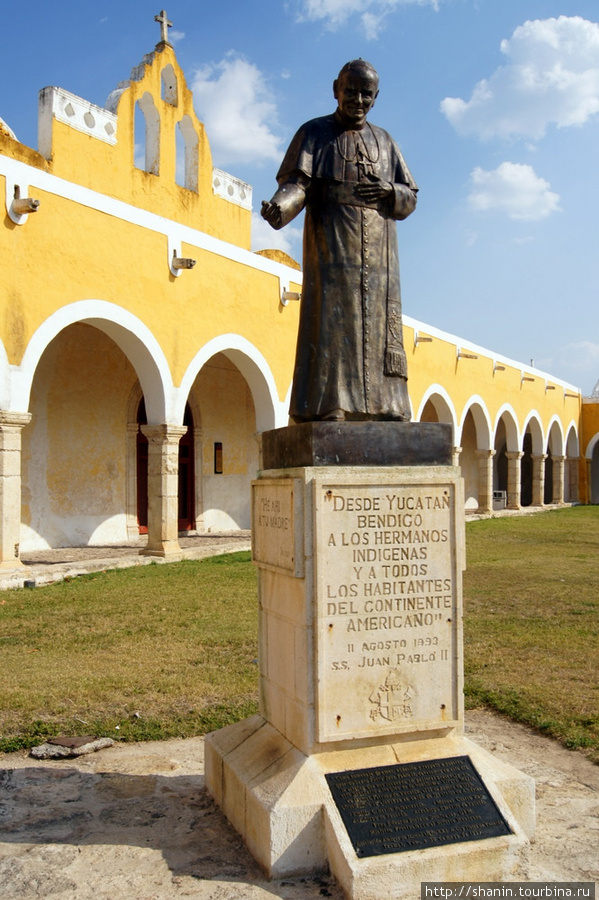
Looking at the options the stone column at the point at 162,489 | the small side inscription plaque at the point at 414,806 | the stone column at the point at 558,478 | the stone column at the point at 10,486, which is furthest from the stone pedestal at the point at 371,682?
the stone column at the point at 558,478

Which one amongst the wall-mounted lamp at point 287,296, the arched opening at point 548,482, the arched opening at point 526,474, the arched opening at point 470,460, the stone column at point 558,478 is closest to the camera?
the wall-mounted lamp at point 287,296

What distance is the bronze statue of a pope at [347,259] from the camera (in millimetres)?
3148

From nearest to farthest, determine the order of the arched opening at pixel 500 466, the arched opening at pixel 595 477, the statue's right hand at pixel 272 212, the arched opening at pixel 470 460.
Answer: the statue's right hand at pixel 272 212
the arched opening at pixel 470 460
the arched opening at pixel 500 466
the arched opening at pixel 595 477

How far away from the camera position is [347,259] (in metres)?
3.18

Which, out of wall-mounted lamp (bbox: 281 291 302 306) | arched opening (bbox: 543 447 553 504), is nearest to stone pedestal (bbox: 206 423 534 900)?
wall-mounted lamp (bbox: 281 291 302 306)

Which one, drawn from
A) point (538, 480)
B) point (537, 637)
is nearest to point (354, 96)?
point (537, 637)

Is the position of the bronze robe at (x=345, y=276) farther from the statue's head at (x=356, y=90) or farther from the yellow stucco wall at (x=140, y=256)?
the yellow stucco wall at (x=140, y=256)

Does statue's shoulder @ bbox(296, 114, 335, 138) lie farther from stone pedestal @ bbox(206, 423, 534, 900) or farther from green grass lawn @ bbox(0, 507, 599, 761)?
green grass lawn @ bbox(0, 507, 599, 761)

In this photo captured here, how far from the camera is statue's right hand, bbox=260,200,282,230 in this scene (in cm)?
314

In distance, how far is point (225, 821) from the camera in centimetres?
314

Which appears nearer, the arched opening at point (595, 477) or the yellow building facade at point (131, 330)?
the yellow building facade at point (131, 330)

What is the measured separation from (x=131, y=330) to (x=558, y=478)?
2126 cm

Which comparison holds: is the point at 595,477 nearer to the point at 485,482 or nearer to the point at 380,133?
the point at 485,482

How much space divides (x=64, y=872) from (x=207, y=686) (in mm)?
2140
